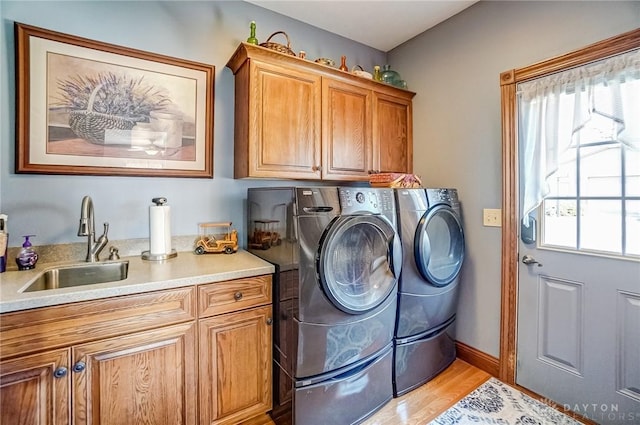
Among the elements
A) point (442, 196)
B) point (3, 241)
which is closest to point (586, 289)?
point (442, 196)

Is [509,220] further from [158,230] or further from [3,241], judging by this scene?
[3,241]

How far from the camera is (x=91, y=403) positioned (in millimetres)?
1198

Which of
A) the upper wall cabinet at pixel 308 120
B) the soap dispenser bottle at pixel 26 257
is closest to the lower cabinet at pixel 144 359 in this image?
the soap dispenser bottle at pixel 26 257

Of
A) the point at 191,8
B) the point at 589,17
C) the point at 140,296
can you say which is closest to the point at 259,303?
the point at 140,296

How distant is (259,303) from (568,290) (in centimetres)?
185

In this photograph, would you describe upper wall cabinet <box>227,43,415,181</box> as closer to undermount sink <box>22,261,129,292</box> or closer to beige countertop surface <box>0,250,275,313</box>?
beige countertop surface <box>0,250,275,313</box>

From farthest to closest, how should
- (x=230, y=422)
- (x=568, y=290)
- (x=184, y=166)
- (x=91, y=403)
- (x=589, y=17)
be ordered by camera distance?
1. (x=184, y=166)
2. (x=568, y=290)
3. (x=589, y=17)
4. (x=230, y=422)
5. (x=91, y=403)

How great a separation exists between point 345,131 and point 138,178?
1.48 m

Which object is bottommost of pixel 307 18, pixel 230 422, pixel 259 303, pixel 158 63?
pixel 230 422

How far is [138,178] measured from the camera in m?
1.82

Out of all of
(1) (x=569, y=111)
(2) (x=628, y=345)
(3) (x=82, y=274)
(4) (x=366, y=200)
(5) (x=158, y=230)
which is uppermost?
(1) (x=569, y=111)

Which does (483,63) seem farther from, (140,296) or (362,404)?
(140,296)

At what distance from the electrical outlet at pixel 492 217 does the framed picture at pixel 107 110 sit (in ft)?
6.62

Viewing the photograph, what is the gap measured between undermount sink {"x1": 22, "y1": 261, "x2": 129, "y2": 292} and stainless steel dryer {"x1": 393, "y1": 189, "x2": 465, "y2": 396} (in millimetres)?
1628
